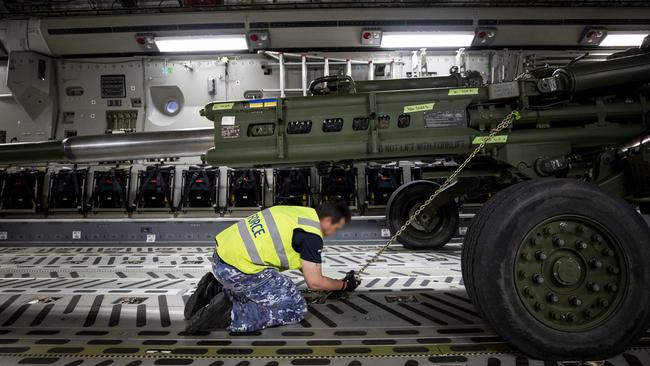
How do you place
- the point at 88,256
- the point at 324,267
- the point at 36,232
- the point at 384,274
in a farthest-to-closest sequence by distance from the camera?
1. the point at 36,232
2. the point at 88,256
3. the point at 324,267
4. the point at 384,274

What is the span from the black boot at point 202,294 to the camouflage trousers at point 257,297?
24cm

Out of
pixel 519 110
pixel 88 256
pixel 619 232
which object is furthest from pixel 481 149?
pixel 88 256

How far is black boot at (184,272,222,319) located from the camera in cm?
285

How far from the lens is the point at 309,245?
8.59 ft

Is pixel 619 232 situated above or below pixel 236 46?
below

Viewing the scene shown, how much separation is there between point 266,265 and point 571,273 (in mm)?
1848

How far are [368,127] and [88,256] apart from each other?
4.76 meters

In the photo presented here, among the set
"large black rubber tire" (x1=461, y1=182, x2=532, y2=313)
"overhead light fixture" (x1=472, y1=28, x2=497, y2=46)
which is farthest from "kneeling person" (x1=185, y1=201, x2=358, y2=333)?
"overhead light fixture" (x1=472, y1=28, x2=497, y2=46)

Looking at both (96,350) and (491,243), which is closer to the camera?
(491,243)

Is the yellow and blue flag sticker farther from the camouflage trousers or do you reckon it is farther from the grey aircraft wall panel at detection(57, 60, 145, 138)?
the grey aircraft wall panel at detection(57, 60, 145, 138)

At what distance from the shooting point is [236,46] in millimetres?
7766

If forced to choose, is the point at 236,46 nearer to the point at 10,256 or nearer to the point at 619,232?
the point at 10,256

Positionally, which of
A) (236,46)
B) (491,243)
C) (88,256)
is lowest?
(88,256)

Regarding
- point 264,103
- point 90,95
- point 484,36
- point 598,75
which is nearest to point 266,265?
point 264,103
